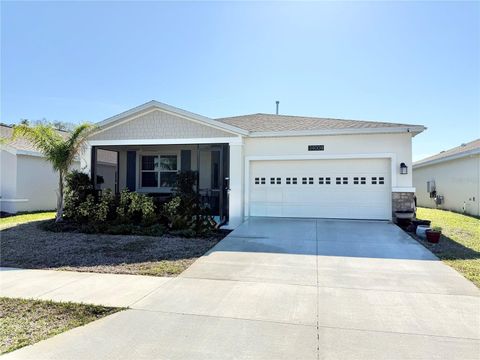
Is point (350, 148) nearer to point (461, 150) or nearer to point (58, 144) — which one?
point (461, 150)

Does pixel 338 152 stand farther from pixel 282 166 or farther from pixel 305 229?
pixel 305 229

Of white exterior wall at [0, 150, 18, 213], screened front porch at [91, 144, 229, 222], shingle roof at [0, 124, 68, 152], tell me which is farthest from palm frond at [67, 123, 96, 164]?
white exterior wall at [0, 150, 18, 213]

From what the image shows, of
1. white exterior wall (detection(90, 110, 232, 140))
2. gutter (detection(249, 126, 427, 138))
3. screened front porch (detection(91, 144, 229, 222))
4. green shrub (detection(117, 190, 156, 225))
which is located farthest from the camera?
screened front porch (detection(91, 144, 229, 222))

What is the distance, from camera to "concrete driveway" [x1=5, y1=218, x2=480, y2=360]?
10.2ft

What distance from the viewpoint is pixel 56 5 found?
1011 centimetres

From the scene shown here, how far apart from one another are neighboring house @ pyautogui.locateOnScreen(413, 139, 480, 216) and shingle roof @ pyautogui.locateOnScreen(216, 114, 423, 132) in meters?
6.48

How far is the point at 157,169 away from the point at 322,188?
772 centimetres

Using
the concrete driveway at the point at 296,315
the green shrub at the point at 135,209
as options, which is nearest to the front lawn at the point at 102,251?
the concrete driveway at the point at 296,315

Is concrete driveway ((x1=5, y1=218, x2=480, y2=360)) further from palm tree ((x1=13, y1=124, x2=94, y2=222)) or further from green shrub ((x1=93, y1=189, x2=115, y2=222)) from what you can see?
palm tree ((x1=13, y1=124, x2=94, y2=222))

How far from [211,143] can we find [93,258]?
566cm

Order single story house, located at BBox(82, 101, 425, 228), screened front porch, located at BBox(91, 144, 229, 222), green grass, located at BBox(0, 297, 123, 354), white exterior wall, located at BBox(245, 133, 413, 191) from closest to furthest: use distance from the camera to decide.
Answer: green grass, located at BBox(0, 297, 123, 354)
white exterior wall, located at BBox(245, 133, 413, 191)
single story house, located at BBox(82, 101, 425, 228)
screened front porch, located at BBox(91, 144, 229, 222)

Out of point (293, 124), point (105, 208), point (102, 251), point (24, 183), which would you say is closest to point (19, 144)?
point (24, 183)

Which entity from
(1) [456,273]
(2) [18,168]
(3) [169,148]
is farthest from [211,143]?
(2) [18,168]

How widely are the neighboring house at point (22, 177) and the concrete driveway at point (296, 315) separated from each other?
11.9 meters
